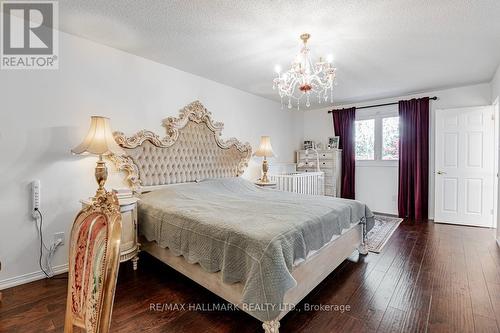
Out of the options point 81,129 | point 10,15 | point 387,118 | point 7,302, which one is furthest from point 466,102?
point 7,302

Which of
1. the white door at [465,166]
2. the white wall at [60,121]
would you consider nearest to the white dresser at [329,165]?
the white door at [465,166]

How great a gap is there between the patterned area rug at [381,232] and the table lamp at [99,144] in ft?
10.2

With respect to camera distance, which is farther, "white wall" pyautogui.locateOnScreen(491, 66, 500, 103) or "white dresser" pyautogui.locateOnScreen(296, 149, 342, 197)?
"white dresser" pyautogui.locateOnScreen(296, 149, 342, 197)

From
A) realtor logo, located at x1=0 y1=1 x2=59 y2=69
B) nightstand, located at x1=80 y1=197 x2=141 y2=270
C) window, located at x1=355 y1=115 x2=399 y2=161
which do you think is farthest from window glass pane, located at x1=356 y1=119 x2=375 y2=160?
realtor logo, located at x1=0 y1=1 x2=59 y2=69

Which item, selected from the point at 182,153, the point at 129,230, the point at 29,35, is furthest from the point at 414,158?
the point at 29,35

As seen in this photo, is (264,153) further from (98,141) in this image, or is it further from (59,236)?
(59,236)

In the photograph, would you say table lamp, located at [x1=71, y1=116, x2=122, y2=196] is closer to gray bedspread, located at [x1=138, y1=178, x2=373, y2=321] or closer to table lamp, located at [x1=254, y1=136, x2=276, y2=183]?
gray bedspread, located at [x1=138, y1=178, x2=373, y2=321]

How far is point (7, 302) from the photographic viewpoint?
1909 millimetres

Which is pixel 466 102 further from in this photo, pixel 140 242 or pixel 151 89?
pixel 140 242

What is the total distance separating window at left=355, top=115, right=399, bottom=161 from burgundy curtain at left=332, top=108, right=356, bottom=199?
19cm

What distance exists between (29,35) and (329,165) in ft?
16.4

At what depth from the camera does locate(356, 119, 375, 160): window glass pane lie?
5.11 meters

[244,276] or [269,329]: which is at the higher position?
[244,276]

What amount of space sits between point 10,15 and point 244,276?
299 cm
